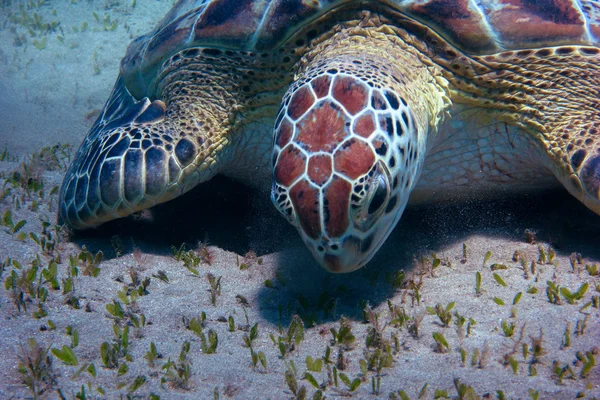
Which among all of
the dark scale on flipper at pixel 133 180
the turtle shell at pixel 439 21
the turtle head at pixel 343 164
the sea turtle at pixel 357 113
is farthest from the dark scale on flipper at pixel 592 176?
the dark scale on flipper at pixel 133 180

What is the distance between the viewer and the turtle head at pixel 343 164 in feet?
6.67

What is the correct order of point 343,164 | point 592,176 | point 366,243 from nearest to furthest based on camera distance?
point 343,164
point 366,243
point 592,176

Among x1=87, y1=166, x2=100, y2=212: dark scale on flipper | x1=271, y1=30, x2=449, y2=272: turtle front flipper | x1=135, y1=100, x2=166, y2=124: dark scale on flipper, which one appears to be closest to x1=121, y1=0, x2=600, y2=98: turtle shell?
x1=135, y1=100, x2=166, y2=124: dark scale on flipper

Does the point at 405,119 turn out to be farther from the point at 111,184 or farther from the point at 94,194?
the point at 94,194

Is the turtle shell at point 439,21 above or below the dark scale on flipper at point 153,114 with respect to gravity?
above

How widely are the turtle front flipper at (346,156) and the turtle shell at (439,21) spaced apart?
1.94 ft

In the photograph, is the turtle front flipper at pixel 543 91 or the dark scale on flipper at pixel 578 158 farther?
the turtle front flipper at pixel 543 91

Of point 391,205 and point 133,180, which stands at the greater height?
point 133,180

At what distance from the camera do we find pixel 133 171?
295 centimetres

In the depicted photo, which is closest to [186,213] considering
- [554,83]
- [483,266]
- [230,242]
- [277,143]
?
[230,242]

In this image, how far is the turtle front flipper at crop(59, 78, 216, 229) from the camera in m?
2.95

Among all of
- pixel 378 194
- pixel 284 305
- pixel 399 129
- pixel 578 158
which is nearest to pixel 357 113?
pixel 399 129

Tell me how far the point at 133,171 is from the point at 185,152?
0.35 metres

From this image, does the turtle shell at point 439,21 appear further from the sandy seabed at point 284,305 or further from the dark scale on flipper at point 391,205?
the dark scale on flipper at point 391,205
